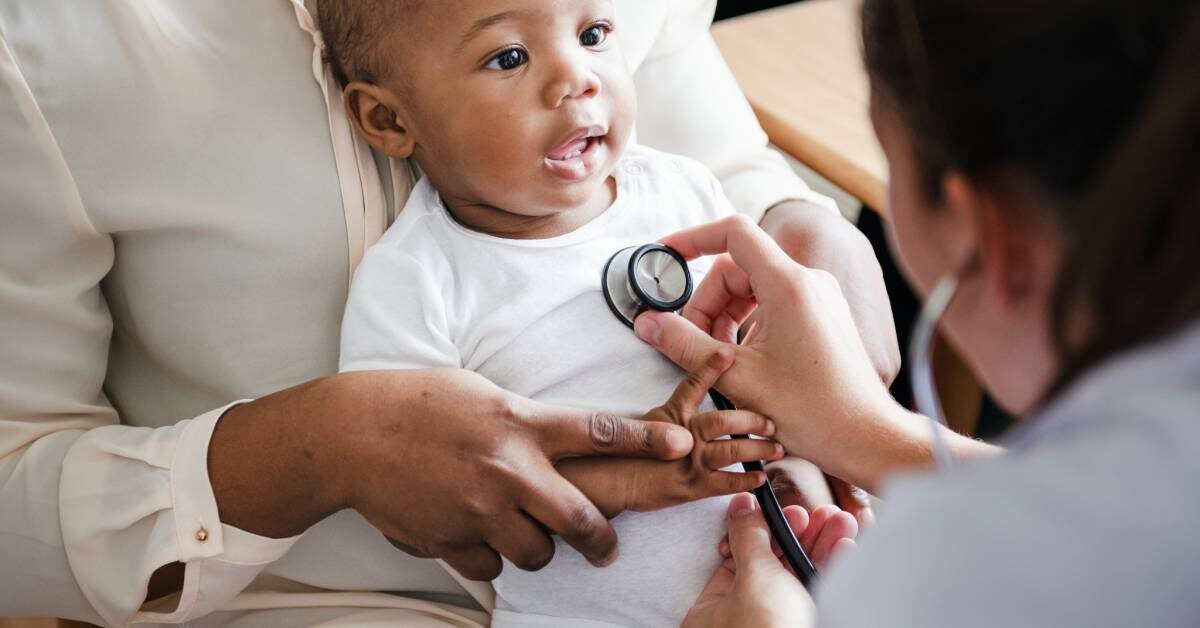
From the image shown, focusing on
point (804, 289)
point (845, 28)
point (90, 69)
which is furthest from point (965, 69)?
point (845, 28)

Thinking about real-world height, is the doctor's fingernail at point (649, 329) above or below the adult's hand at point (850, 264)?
above

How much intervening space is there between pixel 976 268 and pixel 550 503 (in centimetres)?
49

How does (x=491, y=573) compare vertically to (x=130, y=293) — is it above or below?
below

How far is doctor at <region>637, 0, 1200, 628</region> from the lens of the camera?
492 mm

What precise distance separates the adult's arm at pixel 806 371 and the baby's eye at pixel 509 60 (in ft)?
0.83

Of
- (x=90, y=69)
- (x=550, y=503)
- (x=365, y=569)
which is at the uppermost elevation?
(x=90, y=69)

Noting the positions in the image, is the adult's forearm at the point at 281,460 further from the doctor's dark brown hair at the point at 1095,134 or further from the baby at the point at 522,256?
the doctor's dark brown hair at the point at 1095,134

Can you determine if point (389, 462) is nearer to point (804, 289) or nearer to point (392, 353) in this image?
point (392, 353)

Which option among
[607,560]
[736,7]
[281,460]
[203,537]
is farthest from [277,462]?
[736,7]

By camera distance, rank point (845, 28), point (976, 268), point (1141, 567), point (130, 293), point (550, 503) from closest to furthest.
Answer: point (1141, 567) < point (976, 268) < point (550, 503) < point (130, 293) < point (845, 28)

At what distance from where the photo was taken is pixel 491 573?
1.05 meters

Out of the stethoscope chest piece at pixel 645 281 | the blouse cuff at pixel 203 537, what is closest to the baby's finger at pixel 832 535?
the stethoscope chest piece at pixel 645 281

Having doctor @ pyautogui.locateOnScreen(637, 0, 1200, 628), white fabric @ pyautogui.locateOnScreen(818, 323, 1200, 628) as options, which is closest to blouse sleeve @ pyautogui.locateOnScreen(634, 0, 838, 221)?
doctor @ pyautogui.locateOnScreen(637, 0, 1200, 628)

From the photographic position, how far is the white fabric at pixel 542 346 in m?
1.08
